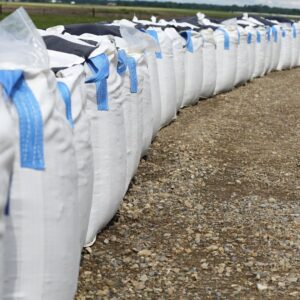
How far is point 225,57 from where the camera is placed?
913 centimetres

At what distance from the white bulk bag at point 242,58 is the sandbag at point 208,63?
1.38 meters

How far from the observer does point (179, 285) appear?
3.13m

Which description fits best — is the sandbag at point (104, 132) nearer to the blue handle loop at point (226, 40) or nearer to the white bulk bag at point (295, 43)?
the blue handle loop at point (226, 40)

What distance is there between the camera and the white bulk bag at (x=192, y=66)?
7.52 m

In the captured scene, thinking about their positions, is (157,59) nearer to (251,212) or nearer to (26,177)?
(251,212)

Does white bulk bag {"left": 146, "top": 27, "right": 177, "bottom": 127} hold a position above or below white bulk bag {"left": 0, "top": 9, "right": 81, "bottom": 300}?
below

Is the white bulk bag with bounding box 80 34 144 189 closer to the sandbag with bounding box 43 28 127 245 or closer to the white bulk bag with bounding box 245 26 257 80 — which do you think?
the sandbag with bounding box 43 28 127 245

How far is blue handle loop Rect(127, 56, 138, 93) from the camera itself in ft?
13.7

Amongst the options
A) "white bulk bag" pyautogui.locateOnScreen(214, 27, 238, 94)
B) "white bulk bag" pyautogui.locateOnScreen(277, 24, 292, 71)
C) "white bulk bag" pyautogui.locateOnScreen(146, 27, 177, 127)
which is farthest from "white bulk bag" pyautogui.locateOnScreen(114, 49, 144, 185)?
"white bulk bag" pyautogui.locateOnScreen(277, 24, 292, 71)

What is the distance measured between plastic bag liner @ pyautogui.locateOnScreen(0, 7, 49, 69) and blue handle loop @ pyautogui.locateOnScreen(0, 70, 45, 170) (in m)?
0.15

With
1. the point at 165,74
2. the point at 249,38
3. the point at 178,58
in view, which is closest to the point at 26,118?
the point at 165,74

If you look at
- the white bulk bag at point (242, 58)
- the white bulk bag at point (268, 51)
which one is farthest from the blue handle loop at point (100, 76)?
the white bulk bag at point (268, 51)

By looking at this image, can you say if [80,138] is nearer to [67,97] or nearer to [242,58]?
[67,97]

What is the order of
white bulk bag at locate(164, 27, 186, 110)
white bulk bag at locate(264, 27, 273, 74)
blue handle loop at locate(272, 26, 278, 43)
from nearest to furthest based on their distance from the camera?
white bulk bag at locate(164, 27, 186, 110), white bulk bag at locate(264, 27, 273, 74), blue handle loop at locate(272, 26, 278, 43)
